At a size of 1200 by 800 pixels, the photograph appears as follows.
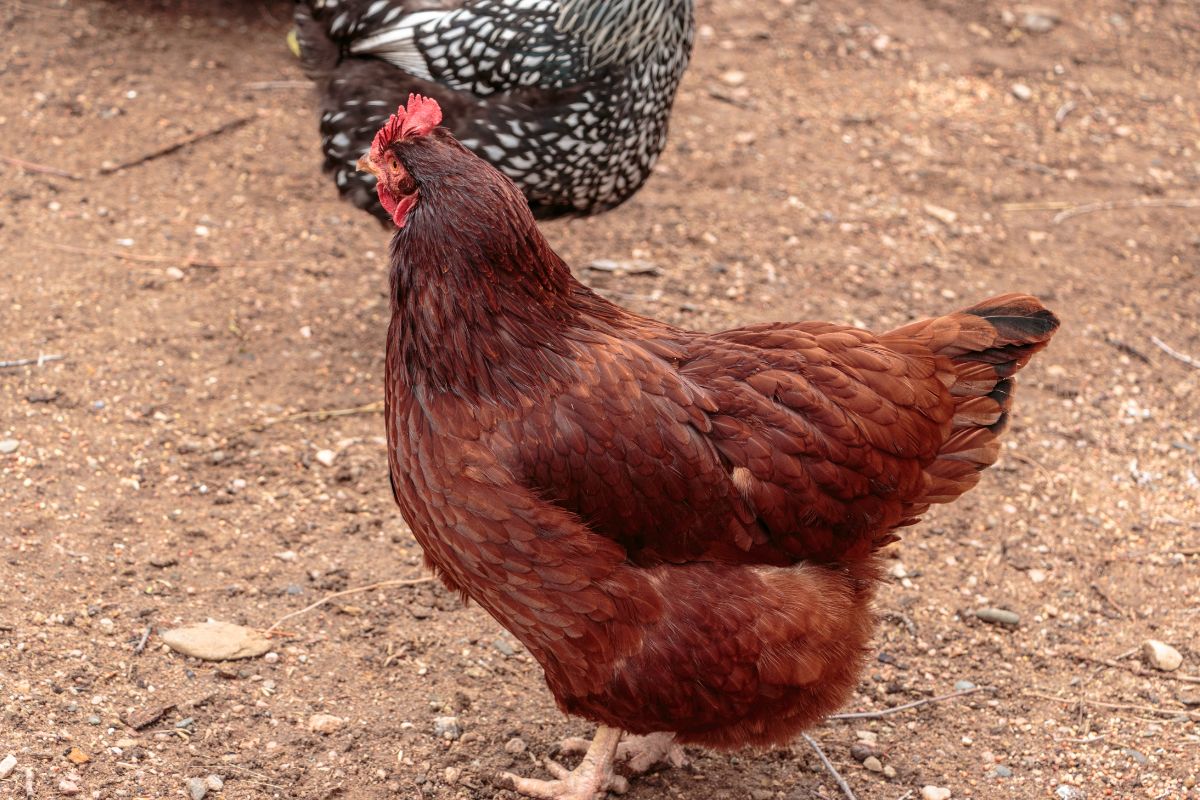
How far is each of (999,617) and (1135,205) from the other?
3115 mm

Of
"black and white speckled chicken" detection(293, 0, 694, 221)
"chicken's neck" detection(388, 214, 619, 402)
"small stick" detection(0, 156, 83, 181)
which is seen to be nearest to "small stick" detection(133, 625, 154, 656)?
"chicken's neck" detection(388, 214, 619, 402)

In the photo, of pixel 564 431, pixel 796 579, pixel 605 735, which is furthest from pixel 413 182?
pixel 605 735

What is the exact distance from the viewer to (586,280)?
522 cm

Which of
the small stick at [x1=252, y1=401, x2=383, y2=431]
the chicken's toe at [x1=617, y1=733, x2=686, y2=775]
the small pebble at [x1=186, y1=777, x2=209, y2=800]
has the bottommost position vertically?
the chicken's toe at [x1=617, y1=733, x2=686, y2=775]

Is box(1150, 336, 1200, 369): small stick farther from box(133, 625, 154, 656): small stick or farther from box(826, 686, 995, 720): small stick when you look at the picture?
box(133, 625, 154, 656): small stick

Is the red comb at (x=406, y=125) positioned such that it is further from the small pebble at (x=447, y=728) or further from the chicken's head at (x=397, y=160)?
the small pebble at (x=447, y=728)

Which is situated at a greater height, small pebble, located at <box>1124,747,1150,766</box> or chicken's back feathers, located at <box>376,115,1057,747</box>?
chicken's back feathers, located at <box>376,115,1057,747</box>

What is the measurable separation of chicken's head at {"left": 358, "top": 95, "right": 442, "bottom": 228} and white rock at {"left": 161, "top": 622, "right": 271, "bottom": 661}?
139cm

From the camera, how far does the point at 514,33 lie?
4305 mm

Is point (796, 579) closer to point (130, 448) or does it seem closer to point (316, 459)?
point (316, 459)

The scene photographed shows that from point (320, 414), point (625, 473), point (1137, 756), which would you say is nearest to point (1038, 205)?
point (1137, 756)

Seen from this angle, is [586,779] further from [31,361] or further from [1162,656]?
[31,361]

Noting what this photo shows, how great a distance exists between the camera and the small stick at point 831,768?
3197 millimetres

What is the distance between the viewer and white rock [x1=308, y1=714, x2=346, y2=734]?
3.19 m
